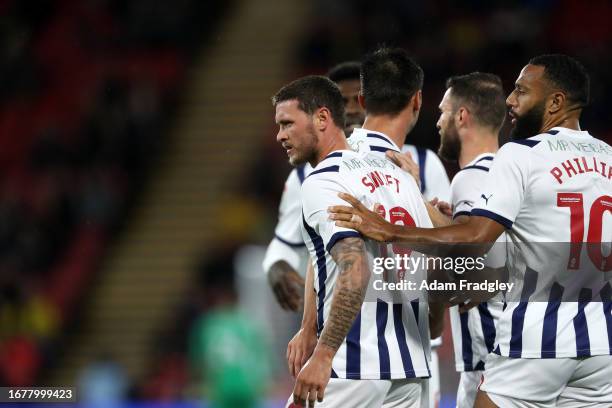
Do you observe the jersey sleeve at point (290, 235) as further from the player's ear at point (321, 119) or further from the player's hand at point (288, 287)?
the player's ear at point (321, 119)

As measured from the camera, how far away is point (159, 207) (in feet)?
55.8

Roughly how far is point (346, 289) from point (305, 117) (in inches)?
35.1

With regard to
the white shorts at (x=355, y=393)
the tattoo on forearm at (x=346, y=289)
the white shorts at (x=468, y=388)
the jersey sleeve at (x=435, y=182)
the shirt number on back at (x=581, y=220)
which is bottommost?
the white shorts at (x=468, y=388)

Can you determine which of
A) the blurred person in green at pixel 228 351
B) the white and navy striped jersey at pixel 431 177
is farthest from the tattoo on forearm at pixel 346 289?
the blurred person in green at pixel 228 351

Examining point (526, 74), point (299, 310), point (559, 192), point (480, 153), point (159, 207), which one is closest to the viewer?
point (559, 192)

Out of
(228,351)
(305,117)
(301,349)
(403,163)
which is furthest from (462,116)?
(228,351)

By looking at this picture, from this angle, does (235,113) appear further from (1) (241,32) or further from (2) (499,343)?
(2) (499,343)

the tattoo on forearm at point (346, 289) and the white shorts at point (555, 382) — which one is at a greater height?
the tattoo on forearm at point (346, 289)

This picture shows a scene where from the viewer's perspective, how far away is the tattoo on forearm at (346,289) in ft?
14.0

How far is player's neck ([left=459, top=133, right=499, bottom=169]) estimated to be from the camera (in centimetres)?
560

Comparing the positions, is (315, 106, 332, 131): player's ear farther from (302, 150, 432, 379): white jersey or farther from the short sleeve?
the short sleeve

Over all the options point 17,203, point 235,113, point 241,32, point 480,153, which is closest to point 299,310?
point 480,153

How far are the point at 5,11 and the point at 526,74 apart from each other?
15.5 m

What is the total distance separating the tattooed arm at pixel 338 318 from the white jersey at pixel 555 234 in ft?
2.05
